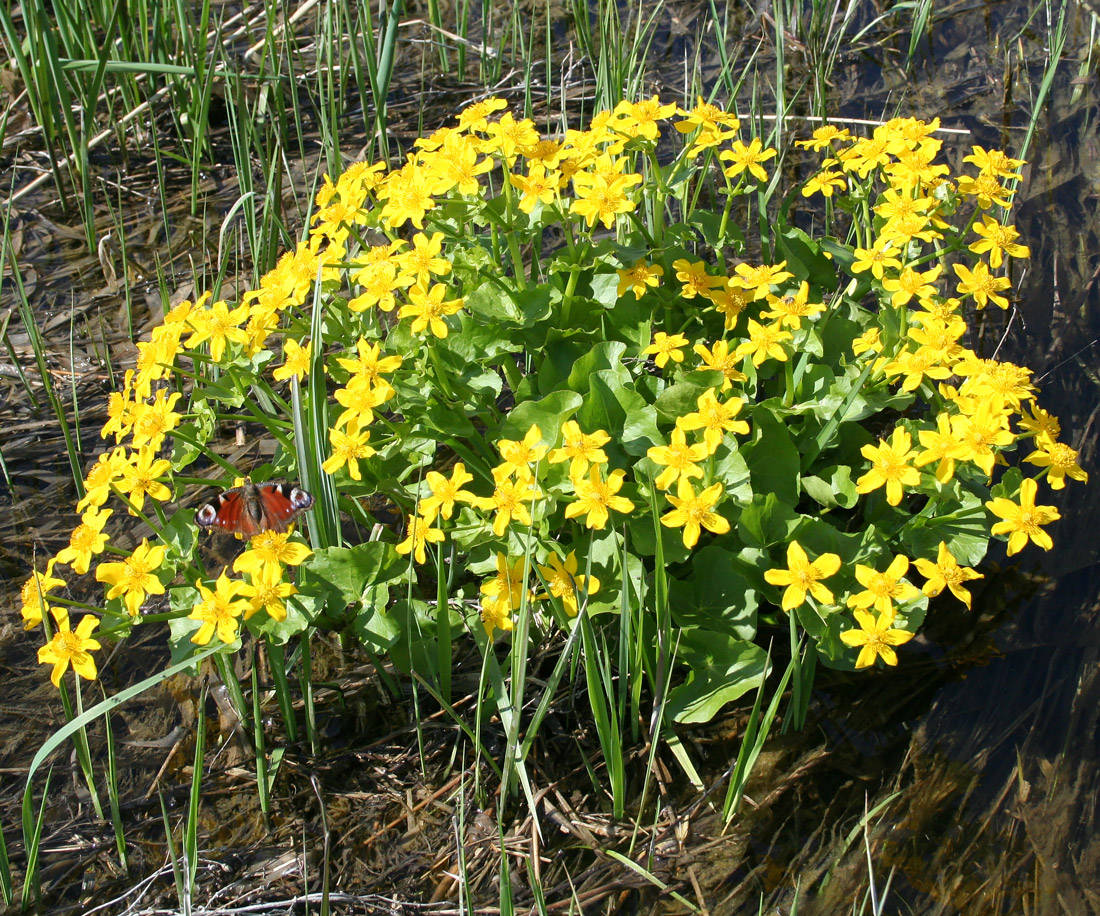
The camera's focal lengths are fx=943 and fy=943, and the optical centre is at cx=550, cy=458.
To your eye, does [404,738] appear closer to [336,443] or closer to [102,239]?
[336,443]

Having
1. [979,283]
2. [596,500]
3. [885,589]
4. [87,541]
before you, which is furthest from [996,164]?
[87,541]

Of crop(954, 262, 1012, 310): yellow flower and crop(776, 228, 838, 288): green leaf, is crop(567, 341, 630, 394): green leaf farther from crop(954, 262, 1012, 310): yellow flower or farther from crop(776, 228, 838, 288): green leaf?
crop(954, 262, 1012, 310): yellow flower

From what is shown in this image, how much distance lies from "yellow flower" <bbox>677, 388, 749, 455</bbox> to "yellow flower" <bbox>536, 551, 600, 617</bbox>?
442 mm

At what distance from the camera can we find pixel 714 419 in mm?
2367

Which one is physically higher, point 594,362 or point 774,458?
point 594,362

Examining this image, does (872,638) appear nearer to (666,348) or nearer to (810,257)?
(666,348)

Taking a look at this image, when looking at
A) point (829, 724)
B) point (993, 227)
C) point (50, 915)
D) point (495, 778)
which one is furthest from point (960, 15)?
point (50, 915)

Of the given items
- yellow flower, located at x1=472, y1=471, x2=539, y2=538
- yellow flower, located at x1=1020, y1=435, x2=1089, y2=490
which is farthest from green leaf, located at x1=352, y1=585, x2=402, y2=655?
yellow flower, located at x1=1020, y1=435, x2=1089, y2=490

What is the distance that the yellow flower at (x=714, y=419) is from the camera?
92.2 inches

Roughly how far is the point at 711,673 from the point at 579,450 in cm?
73

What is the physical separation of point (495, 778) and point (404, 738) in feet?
0.99

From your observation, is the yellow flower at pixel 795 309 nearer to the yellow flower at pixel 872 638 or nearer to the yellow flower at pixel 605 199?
the yellow flower at pixel 605 199

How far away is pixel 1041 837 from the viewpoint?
2.35 metres

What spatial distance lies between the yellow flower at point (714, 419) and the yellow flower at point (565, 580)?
442 mm
